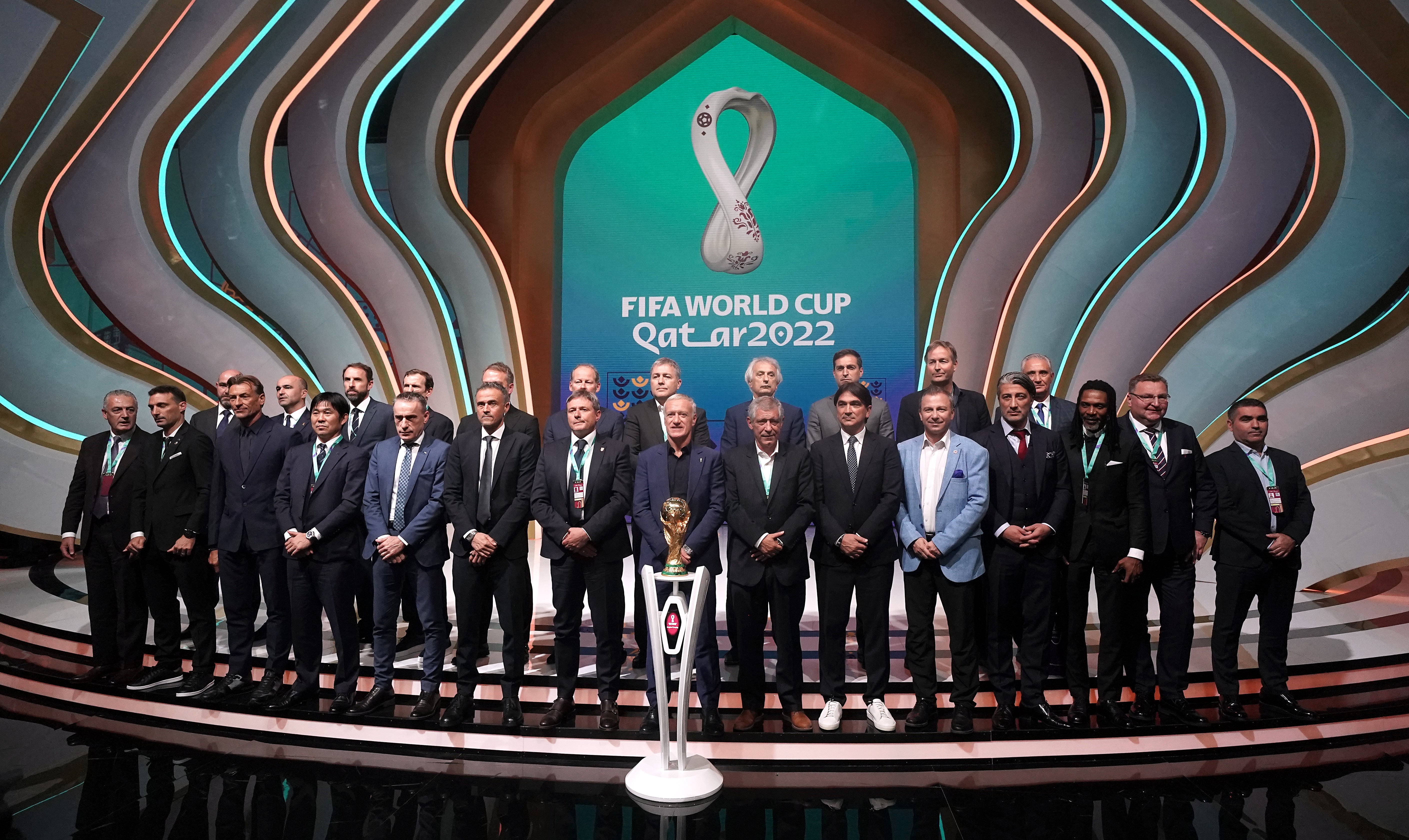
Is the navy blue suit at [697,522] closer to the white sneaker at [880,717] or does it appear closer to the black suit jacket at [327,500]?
the white sneaker at [880,717]

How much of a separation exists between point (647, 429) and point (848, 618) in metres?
1.42

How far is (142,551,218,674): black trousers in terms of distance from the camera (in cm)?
443

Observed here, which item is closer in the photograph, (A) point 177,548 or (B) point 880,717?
(B) point 880,717

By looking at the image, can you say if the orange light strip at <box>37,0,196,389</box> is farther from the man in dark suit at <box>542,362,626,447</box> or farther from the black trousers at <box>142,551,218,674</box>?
the man in dark suit at <box>542,362,626,447</box>

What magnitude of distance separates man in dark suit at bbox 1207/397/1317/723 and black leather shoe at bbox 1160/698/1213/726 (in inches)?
6.6

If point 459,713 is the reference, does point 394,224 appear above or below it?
above

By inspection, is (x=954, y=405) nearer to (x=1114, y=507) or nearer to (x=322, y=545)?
(x=1114, y=507)

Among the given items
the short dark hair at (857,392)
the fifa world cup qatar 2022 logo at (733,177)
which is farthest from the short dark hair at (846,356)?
the fifa world cup qatar 2022 logo at (733,177)

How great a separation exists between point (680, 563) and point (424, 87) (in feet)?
21.7

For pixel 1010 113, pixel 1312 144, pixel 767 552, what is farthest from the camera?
pixel 1010 113

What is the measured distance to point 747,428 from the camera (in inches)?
181

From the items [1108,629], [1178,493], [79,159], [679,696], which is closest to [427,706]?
[679,696]

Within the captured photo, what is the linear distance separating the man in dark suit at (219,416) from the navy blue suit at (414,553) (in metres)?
1.61

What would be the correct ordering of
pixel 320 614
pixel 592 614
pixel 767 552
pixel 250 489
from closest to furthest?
pixel 767 552 → pixel 592 614 → pixel 320 614 → pixel 250 489
